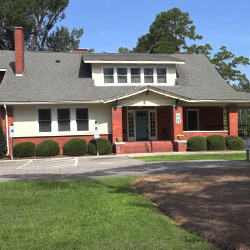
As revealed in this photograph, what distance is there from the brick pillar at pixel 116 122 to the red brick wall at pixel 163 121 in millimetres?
3589

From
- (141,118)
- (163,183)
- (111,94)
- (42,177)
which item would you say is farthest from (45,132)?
(163,183)

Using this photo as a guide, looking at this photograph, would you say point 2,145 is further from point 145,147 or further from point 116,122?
point 145,147

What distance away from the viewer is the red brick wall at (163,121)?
2412 centimetres

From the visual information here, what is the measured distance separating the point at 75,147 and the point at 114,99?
3670 mm

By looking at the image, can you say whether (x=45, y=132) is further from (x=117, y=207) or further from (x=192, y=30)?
(x=192, y=30)

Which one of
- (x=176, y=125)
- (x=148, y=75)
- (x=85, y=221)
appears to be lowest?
(x=85, y=221)

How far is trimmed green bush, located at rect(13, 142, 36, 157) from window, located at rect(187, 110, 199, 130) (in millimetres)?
11119

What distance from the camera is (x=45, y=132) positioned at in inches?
846

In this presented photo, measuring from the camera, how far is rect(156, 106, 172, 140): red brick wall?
2412cm

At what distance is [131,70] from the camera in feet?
78.6

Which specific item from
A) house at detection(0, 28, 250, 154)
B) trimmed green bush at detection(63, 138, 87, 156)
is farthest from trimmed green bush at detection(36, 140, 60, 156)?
house at detection(0, 28, 250, 154)

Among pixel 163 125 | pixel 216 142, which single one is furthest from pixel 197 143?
pixel 163 125

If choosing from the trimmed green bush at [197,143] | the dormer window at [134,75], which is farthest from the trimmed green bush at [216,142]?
the dormer window at [134,75]

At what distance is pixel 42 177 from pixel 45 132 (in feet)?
33.8
